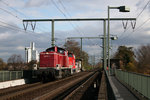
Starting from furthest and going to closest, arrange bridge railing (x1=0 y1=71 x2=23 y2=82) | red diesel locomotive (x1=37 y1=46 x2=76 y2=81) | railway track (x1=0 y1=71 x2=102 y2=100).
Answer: red diesel locomotive (x1=37 y1=46 x2=76 y2=81) < bridge railing (x1=0 y1=71 x2=23 y2=82) < railway track (x1=0 y1=71 x2=102 y2=100)

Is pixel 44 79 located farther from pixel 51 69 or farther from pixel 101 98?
pixel 101 98

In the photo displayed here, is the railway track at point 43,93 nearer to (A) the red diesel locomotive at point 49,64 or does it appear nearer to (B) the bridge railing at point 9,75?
(B) the bridge railing at point 9,75

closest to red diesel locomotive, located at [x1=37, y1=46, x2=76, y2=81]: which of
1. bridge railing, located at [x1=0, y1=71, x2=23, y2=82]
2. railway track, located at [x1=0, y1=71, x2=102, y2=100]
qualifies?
bridge railing, located at [x1=0, y1=71, x2=23, y2=82]

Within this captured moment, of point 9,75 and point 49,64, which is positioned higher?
point 49,64

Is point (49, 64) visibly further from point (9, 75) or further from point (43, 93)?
point (43, 93)

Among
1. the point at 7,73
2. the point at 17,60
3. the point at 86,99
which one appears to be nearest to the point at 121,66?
the point at 17,60

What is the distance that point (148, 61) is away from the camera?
53938 millimetres

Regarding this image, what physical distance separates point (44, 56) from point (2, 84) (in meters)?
7.34

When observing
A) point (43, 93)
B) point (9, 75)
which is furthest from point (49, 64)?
point (43, 93)

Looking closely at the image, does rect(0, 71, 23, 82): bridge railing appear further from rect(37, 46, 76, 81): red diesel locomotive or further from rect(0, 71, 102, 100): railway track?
rect(0, 71, 102, 100): railway track

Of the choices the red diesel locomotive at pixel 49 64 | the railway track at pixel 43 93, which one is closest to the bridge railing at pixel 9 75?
the red diesel locomotive at pixel 49 64

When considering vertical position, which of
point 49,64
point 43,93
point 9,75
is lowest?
point 43,93

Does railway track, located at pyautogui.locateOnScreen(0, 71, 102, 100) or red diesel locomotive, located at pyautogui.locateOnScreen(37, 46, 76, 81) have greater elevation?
red diesel locomotive, located at pyautogui.locateOnScreen(37, 46, 76, 81)

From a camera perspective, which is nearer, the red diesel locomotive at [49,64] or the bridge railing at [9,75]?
the bridge railing at [9,75]
